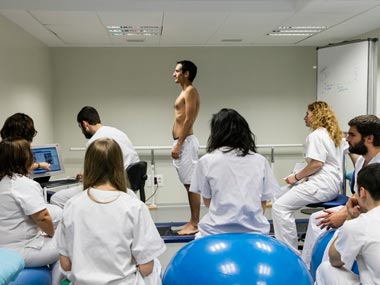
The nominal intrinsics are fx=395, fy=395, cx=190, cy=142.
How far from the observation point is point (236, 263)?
181cm

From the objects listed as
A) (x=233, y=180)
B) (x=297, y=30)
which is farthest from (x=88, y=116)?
(x=297, y=30)

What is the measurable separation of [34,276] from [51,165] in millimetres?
2032

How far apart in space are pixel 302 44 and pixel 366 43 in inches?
55.7

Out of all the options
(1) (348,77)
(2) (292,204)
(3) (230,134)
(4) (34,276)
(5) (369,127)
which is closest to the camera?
(4) (34,276)

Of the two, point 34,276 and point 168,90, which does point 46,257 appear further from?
point 168,90

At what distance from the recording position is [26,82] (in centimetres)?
461

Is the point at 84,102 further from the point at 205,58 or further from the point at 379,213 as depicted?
the point at 379,213

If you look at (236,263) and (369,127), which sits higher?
(369,127)

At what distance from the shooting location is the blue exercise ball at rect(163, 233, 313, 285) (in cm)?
177

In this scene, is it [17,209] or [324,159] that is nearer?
[17,209]

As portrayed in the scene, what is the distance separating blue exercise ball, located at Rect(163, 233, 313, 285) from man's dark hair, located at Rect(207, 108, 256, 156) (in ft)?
1.79

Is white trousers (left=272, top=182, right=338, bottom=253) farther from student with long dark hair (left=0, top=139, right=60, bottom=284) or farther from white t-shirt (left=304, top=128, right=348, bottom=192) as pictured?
student with long dark hair (left=0, top=139, right=60, bottom=284)

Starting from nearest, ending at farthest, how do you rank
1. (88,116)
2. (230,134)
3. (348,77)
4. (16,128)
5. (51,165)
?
(230,134), (16,128), (88,116), (51,165), (348,77)

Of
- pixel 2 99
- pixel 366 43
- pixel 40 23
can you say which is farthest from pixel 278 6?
pixel 2 99
